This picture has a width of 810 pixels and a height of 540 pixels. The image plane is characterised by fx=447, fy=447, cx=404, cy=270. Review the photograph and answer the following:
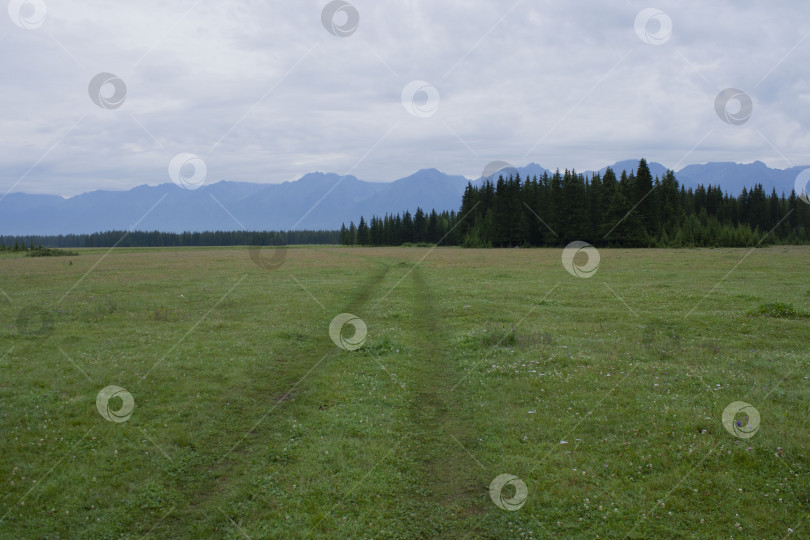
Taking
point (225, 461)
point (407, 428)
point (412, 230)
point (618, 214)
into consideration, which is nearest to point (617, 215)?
point (618, 214)

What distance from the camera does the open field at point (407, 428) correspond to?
303 inches

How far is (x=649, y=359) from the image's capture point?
15844 millimetres

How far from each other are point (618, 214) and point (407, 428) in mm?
106753

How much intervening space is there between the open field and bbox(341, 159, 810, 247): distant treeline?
8784 centimetres

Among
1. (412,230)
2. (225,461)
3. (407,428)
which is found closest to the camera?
(225,461)

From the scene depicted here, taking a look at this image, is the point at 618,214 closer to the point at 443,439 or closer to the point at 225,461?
the point at 443,439

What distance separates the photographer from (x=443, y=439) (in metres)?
10.6

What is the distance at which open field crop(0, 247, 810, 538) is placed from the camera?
303 inches

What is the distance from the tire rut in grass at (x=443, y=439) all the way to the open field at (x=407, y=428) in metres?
0.06

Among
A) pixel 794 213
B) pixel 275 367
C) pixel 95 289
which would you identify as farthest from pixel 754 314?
pixel 794 213

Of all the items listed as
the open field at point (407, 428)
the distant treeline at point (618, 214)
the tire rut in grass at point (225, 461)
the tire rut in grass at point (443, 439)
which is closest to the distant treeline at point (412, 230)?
the distant treeline at point (618, 214)

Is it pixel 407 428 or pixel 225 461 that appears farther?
pixel 407 428

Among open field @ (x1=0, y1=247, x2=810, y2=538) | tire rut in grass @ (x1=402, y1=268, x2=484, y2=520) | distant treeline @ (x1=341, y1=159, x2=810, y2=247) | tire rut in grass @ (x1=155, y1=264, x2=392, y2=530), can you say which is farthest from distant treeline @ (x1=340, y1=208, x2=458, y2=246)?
tire rut in grass @ (x1=155, y1=264, x2=392, y2=530)

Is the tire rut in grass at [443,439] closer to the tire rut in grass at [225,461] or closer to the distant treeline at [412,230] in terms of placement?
the tire rut in grass at [225,461]
